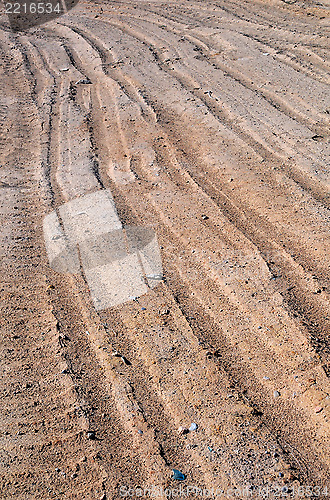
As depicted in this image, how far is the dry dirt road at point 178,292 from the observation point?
3.01 meters

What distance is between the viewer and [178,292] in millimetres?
4301

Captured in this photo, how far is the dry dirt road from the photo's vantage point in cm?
301
